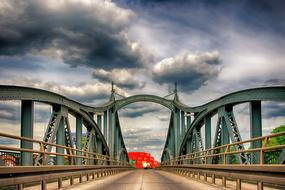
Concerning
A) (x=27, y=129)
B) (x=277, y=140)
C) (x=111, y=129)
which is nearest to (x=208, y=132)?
(x=27, y=129)

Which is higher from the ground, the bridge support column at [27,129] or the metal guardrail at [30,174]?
the bridge support column at [27,129]

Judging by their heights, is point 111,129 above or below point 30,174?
above

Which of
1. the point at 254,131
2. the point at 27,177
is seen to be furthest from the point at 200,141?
the point at 27,177

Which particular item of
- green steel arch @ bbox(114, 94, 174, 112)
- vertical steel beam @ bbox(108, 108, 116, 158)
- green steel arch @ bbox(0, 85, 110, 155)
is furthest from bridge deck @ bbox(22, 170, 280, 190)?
green steel arch @ bbox(114, 94, 174, 112)

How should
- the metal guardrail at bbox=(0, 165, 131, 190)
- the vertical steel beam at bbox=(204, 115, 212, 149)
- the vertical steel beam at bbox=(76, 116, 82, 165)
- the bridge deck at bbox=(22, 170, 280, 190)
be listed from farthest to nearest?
the vertical steel beam at bbox=(204, 115, 212, 149)
the vertical steel beam at bbox=(76, 116, 82, 165)
the bridge deck at bbox=(22, 170, 280, 190)
the metal guardrail at bbox=(0, 165, 131, 190)

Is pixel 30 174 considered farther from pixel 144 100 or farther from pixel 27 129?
pixel 144 100

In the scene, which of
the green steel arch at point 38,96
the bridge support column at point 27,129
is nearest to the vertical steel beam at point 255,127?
the bridge support column at point 27,129

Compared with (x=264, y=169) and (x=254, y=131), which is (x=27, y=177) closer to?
(x=264, y=169)

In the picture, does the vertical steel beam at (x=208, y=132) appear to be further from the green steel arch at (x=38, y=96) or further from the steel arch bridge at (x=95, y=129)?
the green steel arch at (x=38, y=96)

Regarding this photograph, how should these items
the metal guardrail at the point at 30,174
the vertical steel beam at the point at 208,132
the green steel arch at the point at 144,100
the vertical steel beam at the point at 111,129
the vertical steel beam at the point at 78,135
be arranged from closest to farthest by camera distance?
the metal guardrail at the point at 30,174
the vertical steel beam at the point at 78,135
the vertical steel beam at the point at 208,132
the vertical steel beam at the point at 111,129
the green steel arch at the point at 144,100

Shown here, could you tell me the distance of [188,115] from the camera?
146 feet

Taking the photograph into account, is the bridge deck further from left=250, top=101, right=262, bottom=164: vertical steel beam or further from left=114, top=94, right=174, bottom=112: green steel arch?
left=114, top=94, right=174, bottom=112: green steel arch

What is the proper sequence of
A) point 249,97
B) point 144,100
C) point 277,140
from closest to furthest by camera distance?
point 249,97
point 144,100
point 277,140

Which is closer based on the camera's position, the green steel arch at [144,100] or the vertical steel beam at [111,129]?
the vertical steel beam at [111,129]
